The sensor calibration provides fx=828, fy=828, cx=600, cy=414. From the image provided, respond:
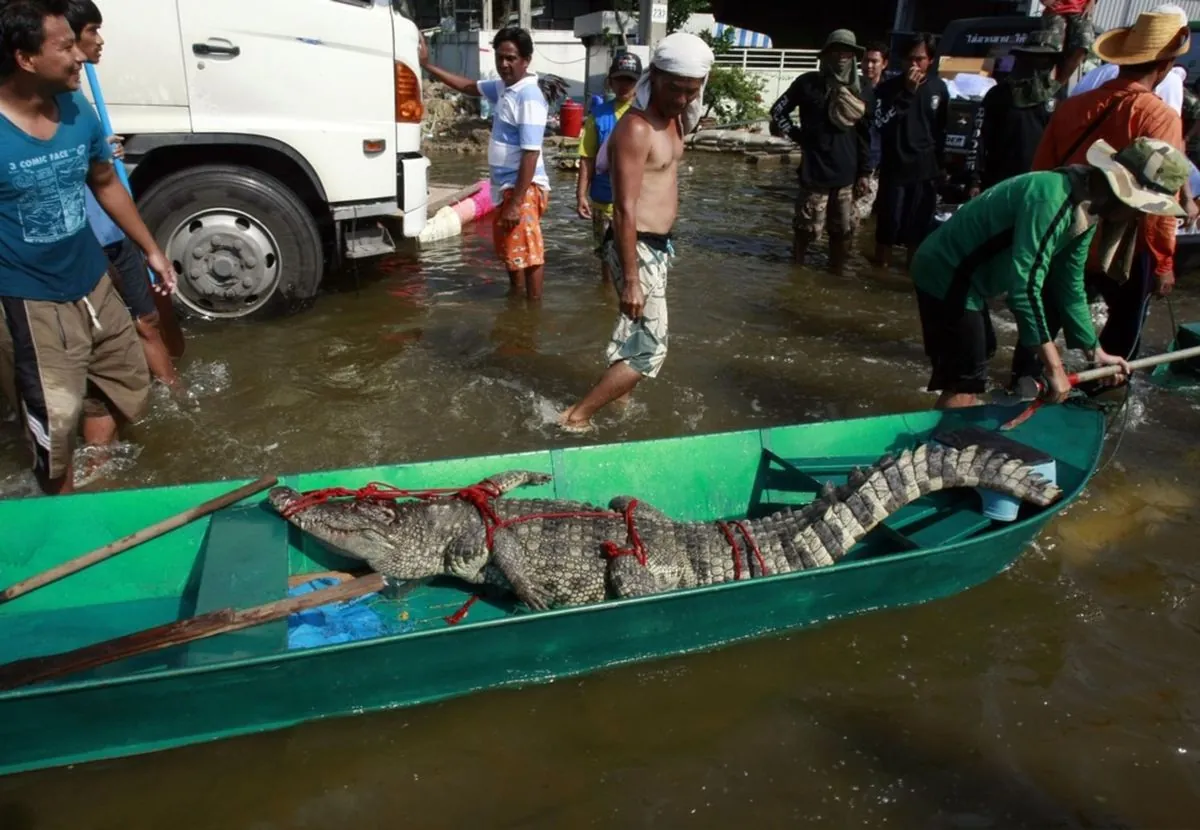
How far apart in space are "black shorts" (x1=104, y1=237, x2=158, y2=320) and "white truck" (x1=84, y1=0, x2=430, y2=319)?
97 centimetres

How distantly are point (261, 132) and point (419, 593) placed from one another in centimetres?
339

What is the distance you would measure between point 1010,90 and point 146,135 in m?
6.34

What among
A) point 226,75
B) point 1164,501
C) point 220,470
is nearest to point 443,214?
point 226,75

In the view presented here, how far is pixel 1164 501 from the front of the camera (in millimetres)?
4348

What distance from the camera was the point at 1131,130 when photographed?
4102mm

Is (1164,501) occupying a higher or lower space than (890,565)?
lower

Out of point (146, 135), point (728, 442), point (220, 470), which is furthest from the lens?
point (146, 135)

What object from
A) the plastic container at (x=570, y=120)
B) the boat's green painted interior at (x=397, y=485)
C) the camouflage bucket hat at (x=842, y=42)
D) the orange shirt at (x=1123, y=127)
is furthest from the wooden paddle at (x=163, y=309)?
the plastic container at (x=570, y=120)

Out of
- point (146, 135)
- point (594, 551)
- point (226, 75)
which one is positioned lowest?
point (594, 551)

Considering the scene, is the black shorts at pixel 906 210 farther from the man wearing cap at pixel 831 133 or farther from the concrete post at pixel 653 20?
the concrete post at pixel 653 20

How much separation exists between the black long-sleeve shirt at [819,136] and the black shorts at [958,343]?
3.27 meters

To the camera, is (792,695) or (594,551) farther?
(594,551)

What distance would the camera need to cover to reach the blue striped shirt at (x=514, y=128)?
18.0 feet

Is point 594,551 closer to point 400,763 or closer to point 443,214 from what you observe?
point 400,763
